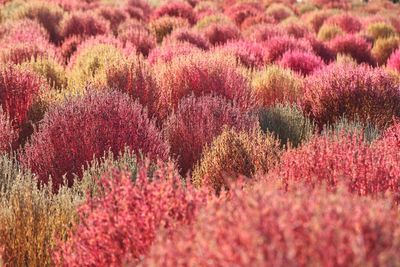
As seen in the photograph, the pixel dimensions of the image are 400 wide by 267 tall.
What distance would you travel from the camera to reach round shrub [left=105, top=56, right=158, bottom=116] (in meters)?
5.91

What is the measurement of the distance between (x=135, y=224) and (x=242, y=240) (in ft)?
2.30

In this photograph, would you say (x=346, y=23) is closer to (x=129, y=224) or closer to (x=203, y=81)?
(x=203, y=81)

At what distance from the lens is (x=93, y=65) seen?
7238mm

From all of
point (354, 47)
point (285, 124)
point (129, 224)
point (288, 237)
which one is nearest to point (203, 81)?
point (285, 124)

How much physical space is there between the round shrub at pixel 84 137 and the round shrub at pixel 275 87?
285cm

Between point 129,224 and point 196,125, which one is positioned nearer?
point 129,224

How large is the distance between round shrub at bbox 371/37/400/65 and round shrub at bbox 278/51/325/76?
2972mm

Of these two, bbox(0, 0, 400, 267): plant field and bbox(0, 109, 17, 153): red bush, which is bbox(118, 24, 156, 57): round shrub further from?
bbox(0, 109, 17, 153): red bush

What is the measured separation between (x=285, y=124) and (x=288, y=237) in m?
4.07

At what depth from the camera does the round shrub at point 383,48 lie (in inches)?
474

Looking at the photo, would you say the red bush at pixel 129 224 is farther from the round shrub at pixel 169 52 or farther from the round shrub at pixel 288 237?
the round shrub at pixel 169 52

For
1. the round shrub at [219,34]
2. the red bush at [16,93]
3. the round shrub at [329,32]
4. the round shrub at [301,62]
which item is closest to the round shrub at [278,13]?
the round shrub at [329,32]

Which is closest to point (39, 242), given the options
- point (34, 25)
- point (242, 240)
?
point (242, 240)

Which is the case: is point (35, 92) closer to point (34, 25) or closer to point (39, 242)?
point (39, 242)
